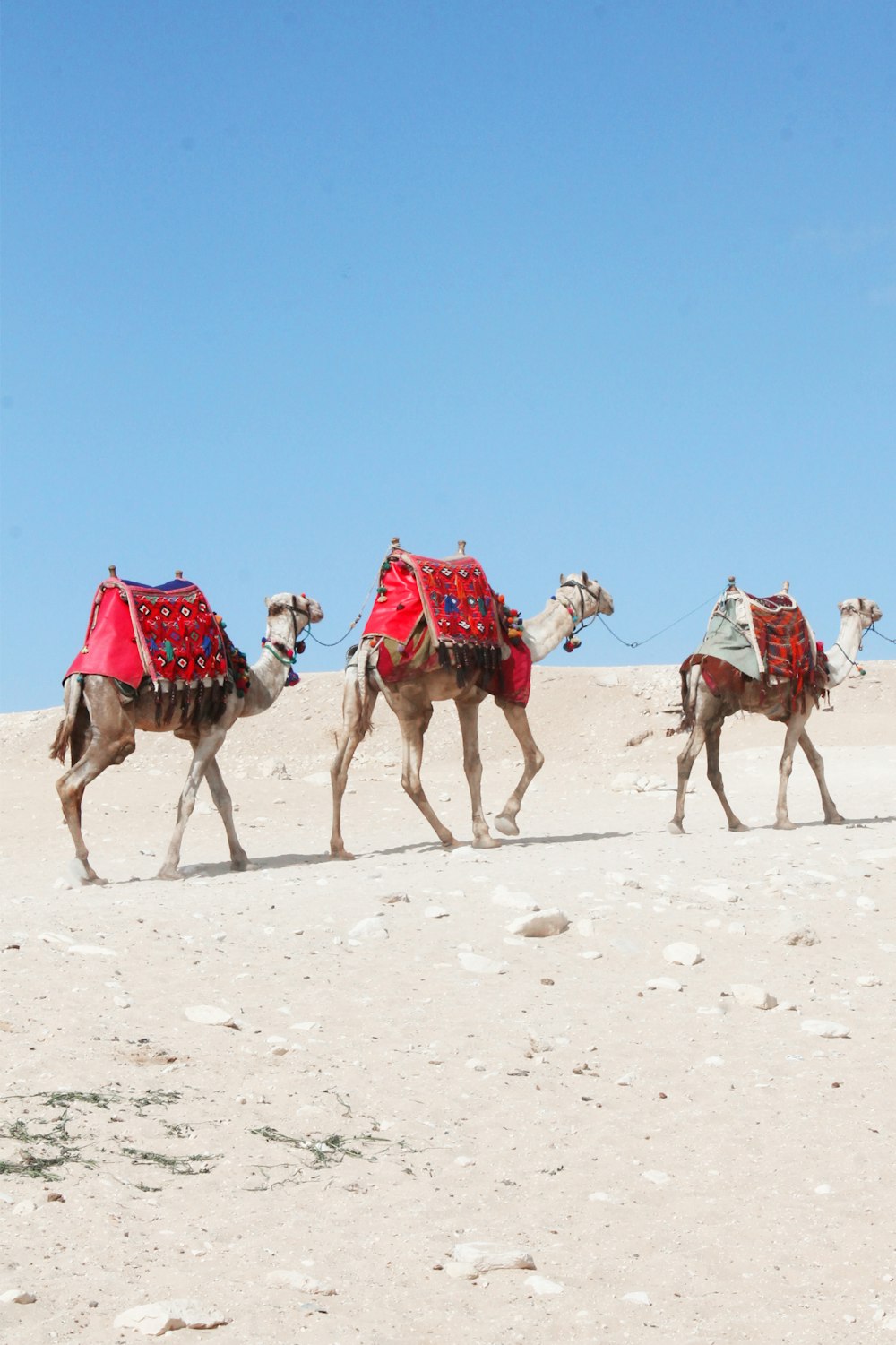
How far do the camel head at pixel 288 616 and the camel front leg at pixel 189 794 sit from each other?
4.89 ft

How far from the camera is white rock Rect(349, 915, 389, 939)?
32.1 ft

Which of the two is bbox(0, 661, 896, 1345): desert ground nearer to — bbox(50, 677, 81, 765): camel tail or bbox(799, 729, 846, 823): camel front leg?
bbox(50, 677, 81, 765): camel tail

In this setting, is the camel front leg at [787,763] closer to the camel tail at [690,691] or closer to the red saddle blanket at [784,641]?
the red saddle blanket at [784,641]

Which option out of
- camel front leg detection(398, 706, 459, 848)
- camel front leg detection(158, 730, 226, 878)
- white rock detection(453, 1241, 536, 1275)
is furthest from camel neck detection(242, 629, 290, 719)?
white rock detection(453, 1241, 536, 1275)

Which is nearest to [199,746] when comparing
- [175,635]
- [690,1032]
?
[175,635]

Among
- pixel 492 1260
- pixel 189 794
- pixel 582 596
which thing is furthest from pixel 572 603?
pixel 492 1260

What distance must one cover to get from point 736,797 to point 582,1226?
14.8 metres

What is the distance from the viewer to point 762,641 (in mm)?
15266

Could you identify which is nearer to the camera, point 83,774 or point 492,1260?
point 492,1260

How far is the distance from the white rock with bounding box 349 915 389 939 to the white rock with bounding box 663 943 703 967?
6.37 feet

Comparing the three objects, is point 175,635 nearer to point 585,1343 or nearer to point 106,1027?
point 106,1027

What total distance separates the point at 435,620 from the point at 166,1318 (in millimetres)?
9489

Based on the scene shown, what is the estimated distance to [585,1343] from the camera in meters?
4.85

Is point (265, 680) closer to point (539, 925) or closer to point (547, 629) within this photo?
point (547, 629)
